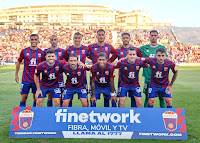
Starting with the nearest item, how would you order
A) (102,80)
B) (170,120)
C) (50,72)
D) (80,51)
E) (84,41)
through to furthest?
(170,120)
(50,72)
(102,80)
(80,51)
(84,41)

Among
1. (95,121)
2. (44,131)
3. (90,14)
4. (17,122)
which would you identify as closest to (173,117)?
→ (95,121)

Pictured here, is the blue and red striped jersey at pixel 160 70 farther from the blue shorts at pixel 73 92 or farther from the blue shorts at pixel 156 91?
the blue shorts at pixel 73 92

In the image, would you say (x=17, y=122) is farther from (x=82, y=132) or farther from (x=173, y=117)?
(x=173, y=117)

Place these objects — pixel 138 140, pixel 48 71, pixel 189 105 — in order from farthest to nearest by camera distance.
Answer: pixel 189 105 < pixel 48 71 < pixel 138 140

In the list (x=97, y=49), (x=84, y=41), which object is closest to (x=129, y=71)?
(x=97, y=49)

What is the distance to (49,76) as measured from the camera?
5434mm

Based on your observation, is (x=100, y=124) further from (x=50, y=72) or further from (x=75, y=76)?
(x=50, y=72)

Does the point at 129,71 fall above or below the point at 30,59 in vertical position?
below

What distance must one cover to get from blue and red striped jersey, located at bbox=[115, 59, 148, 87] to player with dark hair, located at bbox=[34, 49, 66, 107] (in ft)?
Answer: 4.08

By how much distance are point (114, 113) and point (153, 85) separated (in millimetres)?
1499

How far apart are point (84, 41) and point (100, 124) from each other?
40958 mm

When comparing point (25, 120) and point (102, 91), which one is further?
point (102, 91)

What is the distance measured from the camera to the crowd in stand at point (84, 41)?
36.5m

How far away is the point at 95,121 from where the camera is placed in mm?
4336
